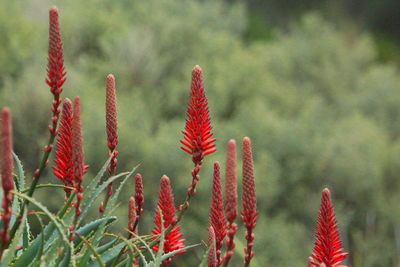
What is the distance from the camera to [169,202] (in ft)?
9.93

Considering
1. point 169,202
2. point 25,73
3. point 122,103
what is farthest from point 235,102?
point 169,202

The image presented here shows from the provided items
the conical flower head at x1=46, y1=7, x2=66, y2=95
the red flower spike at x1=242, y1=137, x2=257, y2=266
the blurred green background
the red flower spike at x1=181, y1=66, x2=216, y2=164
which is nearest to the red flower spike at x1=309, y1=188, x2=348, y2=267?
the red flower spike at x1=242, y1=137, x2=257, y2=266

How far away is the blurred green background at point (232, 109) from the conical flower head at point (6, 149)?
1137 centimetres

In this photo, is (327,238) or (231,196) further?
(327,238)

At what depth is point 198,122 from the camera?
113 inches

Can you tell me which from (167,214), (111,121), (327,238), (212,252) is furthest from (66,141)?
(327,238)

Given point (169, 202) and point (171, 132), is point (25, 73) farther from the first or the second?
point (169, 202)

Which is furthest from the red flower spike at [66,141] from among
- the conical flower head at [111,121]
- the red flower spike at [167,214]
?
the red flower spike at [167,214]

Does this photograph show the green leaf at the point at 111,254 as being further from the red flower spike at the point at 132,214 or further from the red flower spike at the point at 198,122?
the red flower spike at the point at 198,122

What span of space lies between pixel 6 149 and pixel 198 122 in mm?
634

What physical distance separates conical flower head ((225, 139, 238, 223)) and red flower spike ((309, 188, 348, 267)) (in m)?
0.26

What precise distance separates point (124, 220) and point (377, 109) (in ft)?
28.1

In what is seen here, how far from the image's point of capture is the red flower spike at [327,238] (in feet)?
9.01

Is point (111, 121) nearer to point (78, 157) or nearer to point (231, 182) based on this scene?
point (78, 157)
